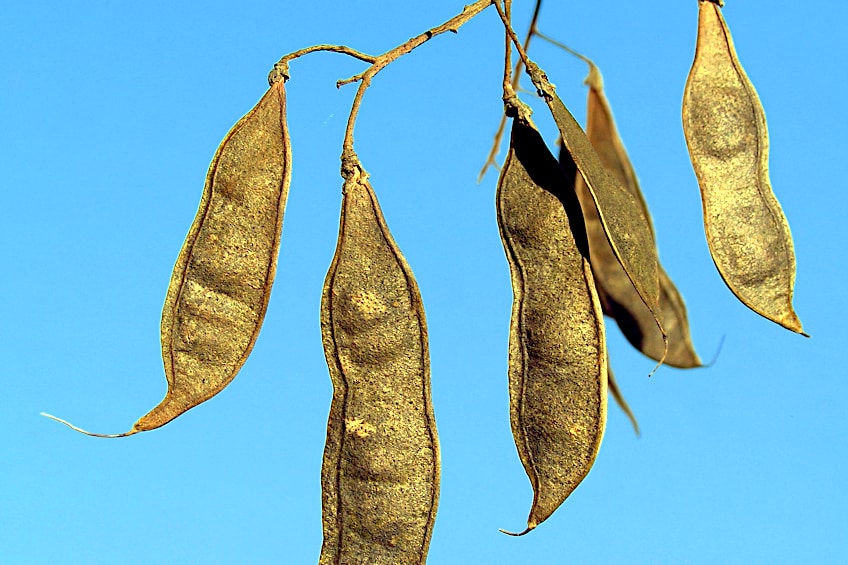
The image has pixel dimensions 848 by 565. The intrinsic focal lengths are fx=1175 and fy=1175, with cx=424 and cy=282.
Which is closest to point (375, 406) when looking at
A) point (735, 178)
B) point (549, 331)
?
point (549, 331)

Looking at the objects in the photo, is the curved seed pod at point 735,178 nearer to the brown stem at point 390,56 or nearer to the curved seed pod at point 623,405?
the brown stem at point 390,56

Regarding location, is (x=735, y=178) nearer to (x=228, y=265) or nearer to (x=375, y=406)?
(x=375, y=406)

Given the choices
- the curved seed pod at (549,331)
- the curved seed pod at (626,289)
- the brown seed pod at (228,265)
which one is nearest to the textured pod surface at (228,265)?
the brown seed pod at (228,265)

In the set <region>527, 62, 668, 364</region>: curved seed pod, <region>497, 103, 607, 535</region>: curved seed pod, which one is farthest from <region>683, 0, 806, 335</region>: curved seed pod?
<region>497, 103, 607, 535</region>: curved seed pod

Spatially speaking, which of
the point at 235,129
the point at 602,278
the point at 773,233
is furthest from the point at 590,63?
the point at 235,129

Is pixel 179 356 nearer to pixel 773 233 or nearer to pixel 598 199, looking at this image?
pixel 598 199

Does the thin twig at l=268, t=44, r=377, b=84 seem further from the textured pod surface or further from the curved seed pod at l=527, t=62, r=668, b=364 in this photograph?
the curved seed pod at l=527, t=62, r=668, b=364
